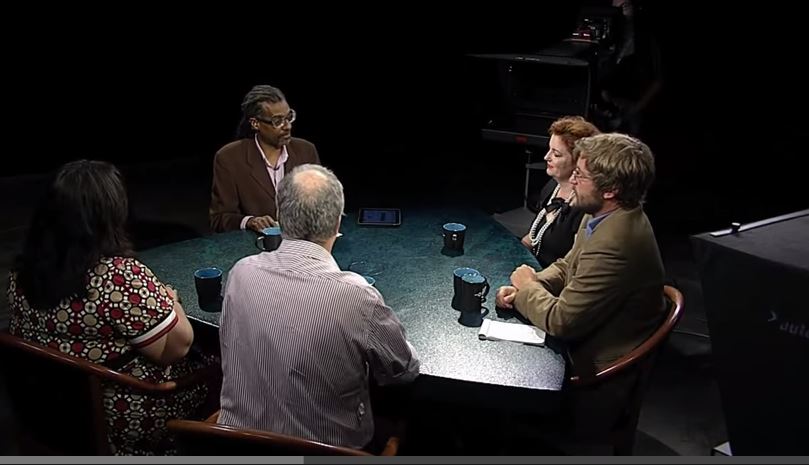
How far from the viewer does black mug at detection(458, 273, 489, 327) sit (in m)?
2.32

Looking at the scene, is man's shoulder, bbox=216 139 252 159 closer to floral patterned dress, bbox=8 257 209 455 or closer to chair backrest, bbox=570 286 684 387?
floral patterned dress, bbox=8 257 209 455

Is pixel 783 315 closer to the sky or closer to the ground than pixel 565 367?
closer to the sky

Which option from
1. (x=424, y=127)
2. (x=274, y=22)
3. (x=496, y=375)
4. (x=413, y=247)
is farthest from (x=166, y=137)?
(x=496, y=375)

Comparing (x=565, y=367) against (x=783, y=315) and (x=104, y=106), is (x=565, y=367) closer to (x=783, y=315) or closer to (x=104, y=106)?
(x=783, y=315)

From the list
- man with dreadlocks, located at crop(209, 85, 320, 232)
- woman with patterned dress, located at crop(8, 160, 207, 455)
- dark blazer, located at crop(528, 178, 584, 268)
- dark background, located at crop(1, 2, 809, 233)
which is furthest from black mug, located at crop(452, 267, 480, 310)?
dark background, located at crop(1, 2, 809, 233)

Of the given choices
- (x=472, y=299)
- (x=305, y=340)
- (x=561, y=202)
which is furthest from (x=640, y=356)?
(x=305, y=340)

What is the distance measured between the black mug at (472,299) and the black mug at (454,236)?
51 centimetres

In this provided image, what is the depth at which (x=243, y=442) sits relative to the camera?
1685 mm

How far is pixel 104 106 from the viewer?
582 centimetres

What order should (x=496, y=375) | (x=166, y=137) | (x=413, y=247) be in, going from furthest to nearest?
(x=166, y=137) → (x=413, y=247) → (x=496, y=375)

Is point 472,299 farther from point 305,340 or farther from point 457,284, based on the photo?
point 305,340

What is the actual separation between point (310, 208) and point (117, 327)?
63 cm

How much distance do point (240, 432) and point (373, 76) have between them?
5529mm

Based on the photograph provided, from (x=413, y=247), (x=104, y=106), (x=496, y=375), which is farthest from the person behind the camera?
(x=104, y=106)
